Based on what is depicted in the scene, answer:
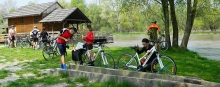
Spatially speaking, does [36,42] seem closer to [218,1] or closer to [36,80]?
[36,80]

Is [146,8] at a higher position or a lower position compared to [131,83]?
higher

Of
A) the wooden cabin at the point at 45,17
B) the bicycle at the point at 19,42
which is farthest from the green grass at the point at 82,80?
the wooden cabin at the point at 45,17

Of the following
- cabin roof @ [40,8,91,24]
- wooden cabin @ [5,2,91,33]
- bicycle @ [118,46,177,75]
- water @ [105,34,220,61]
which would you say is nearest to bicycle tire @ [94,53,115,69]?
bicycle @ [118,46,177,75]

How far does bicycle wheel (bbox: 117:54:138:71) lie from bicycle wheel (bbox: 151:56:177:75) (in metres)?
0.77

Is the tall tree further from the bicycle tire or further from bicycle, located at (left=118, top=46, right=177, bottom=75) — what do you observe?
bicycle, located at (left=118, top=46, right=177, bottom=75)

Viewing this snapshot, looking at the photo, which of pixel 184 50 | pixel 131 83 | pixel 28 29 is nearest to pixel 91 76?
pixel 131 83

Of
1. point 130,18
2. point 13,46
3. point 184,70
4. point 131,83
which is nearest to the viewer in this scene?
point 131,83

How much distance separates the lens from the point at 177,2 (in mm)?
17391

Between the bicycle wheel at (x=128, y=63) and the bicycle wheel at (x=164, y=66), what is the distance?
2.51 ft

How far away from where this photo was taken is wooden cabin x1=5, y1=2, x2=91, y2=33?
35.2 meters

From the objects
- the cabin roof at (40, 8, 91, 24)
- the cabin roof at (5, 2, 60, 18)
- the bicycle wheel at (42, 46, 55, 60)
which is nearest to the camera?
the bicycle wheel at (42, 46, 55, 60)

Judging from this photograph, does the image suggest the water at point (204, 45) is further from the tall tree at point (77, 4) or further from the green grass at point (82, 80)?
the tall tree at point (77, 4)

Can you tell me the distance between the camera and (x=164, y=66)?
7.02 meters

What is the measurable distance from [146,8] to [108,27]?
72789 millimetres
